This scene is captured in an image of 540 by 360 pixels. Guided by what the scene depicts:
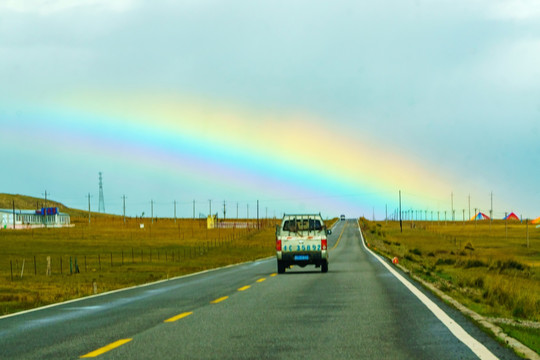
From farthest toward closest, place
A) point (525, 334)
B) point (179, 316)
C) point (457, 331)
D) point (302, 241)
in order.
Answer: point (302, 241)
point (179, 316)
point (457, 331)
point (525, 334)

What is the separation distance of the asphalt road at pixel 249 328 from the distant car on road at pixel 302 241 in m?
10.1

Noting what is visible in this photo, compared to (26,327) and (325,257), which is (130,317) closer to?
(26,327)

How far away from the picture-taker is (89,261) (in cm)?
5909

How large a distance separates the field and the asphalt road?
163 inches

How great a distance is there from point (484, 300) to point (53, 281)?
2432 cm

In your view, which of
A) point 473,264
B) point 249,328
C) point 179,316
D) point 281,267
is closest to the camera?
point 249,328

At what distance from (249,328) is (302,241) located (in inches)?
704

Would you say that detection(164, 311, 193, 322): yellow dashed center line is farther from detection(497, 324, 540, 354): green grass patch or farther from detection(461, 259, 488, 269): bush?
detection(461, 259, 488, 269): bush

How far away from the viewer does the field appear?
2847 centimetres

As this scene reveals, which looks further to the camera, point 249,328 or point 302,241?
point 302,241

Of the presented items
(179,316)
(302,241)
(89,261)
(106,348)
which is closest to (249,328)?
(179,316)

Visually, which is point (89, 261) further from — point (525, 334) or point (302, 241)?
point (525, 334)

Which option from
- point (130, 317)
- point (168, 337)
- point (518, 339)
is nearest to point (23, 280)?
point (130, 317)

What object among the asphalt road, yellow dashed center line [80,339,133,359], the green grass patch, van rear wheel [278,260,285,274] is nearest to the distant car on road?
van rear wheel [278,260,285,274]
